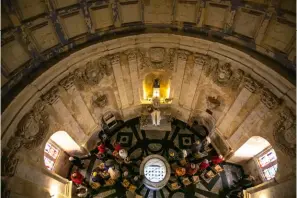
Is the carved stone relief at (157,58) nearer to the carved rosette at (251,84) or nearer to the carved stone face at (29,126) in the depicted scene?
the carved rosette at (251,84)

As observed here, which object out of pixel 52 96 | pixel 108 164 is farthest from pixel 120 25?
pixel 108 164

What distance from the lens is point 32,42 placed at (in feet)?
25.0

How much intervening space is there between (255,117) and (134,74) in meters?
4.22

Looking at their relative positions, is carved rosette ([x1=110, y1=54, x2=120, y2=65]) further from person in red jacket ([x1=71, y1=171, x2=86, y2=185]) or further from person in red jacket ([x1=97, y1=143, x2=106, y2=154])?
person in red jacket ([x1=71, y1=171, x2=86, y2=185])

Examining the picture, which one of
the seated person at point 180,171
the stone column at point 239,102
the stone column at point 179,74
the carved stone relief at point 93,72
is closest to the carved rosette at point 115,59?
the carved stone relief at point 93,72

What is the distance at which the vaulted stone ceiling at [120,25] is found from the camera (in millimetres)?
7188

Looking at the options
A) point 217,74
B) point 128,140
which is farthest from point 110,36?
point 128,140

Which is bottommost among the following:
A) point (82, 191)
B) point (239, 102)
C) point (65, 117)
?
point (82, 191)

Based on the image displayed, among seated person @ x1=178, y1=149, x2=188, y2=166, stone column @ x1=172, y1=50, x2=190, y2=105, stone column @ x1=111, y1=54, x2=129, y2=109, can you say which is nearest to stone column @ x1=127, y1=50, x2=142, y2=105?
stone column @ x1=111, y1=54, x2=129, y2=109

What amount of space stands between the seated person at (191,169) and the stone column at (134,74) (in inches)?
118

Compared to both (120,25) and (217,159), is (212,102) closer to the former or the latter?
(217,159)

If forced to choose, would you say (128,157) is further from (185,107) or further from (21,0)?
(21,0)

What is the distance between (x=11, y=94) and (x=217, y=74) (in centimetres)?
597

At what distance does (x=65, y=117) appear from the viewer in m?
9.16
